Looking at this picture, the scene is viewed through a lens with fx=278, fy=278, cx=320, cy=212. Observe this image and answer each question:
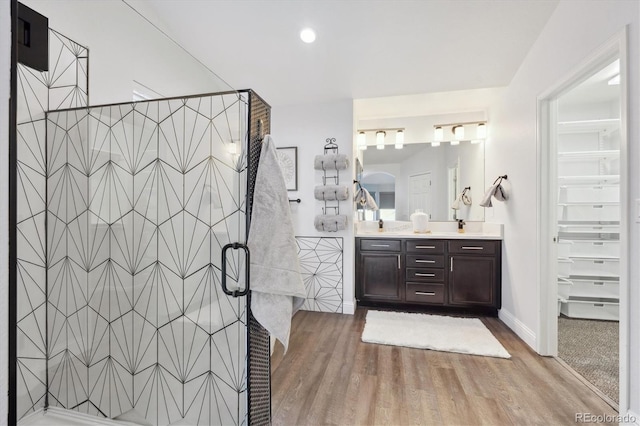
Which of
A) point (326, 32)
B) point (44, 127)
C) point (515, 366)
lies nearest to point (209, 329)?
point (44, 127)

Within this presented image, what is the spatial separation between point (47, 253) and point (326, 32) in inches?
96.1

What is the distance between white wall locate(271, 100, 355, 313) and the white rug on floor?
0.50 m

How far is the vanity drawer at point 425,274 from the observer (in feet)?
10.4

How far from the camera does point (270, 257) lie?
1.24 m

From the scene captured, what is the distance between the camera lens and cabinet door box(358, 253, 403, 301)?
325 cm

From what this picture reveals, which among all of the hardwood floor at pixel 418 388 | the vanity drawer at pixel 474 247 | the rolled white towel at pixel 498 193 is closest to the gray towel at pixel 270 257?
the hardwood floor at pixel 418 388

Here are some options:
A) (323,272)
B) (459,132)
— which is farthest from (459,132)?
(323,272)

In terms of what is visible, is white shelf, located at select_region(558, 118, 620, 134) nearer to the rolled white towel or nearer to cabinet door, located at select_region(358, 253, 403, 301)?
the rolled white towel

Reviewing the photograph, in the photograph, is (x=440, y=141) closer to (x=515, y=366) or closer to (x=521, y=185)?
(x=521, y=185)

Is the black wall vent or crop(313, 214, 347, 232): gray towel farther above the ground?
the black wall vent

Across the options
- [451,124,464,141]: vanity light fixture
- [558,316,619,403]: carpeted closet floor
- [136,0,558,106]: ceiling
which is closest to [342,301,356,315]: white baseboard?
[558,316,619,403]: carpeted closet floor

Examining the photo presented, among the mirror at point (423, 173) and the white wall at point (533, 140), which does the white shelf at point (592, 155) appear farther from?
the mirror at point (423, 173)

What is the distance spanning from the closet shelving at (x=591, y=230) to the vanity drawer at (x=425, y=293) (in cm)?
123

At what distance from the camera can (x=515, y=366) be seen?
6.73ft
